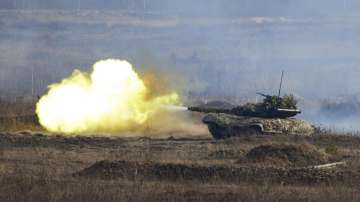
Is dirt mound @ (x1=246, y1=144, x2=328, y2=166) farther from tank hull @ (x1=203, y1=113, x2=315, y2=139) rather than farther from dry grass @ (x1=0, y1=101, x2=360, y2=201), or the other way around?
tank hull @ (x1=203, y1=113, x2=315, y2=139)

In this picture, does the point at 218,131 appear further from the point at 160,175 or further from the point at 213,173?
the point at 160,175

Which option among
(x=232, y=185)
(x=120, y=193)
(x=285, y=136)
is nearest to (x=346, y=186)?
(x=232, y=185)

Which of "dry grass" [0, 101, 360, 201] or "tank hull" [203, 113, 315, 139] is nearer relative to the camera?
"dry grass" [0, 101, 360, 201]

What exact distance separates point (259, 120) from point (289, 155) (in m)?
12.2

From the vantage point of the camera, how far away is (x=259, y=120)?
40.2 metres

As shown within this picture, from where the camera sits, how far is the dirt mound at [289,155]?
2731 cm

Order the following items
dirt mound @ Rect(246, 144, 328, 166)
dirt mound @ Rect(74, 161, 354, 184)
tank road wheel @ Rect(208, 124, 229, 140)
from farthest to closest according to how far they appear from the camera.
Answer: tank road wheel @ Rect(208, 124, 229, 140), dirt mound @ Rect(246, 144, 328, 166), dirt mound @ Rect(74, 161, 354, 184)

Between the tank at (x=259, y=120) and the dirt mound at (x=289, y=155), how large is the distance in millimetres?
10950

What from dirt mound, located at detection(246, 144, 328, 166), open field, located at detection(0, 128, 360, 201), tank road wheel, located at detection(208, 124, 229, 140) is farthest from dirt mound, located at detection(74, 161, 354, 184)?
tank road wheel, located at detection(208, 124, 229, 140)

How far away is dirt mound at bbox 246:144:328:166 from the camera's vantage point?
2731cm

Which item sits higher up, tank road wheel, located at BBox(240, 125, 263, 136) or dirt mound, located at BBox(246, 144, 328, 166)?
tank road wheel, located at BBox(240, 125, 263, 136)

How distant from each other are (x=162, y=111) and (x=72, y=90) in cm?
470

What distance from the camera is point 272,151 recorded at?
2830 cm

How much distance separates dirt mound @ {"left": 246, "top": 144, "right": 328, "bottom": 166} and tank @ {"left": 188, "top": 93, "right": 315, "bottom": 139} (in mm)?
10950
